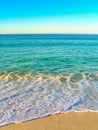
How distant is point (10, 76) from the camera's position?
13.8 meters

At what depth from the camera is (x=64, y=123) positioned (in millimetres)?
7004

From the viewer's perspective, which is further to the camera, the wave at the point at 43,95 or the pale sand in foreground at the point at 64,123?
the wave at the point at 43,95

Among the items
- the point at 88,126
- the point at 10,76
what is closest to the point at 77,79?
the point at 10,76

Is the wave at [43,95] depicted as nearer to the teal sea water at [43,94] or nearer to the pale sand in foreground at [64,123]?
the teal sea water at [43,94]

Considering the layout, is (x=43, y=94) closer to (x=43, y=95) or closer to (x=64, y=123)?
(x=43, y=95)

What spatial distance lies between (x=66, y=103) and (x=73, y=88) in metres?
2.37

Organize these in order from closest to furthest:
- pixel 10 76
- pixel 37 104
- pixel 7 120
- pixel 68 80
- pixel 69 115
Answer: pixel 7 120
pixel 69 115
pixel 37 104
pixel 68 80
pixel 10 76

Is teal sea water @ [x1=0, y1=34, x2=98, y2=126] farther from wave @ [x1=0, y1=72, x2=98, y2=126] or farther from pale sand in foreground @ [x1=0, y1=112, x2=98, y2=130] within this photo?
pale sand in foreground @ [x1=0, y1=112, x2=98, y2=130]

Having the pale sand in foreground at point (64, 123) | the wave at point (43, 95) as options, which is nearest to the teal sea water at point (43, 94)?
the wave at point (43, 95)

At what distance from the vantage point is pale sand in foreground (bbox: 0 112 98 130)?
668cm

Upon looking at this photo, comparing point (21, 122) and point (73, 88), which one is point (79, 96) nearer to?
point (73, 88)

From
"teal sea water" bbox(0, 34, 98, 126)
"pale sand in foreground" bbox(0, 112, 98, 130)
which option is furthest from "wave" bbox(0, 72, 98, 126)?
"pale sand in foreground" bbox(0, 112, 98, 130)

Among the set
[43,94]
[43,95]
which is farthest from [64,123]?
[43,94]

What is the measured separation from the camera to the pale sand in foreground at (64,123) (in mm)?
6684
